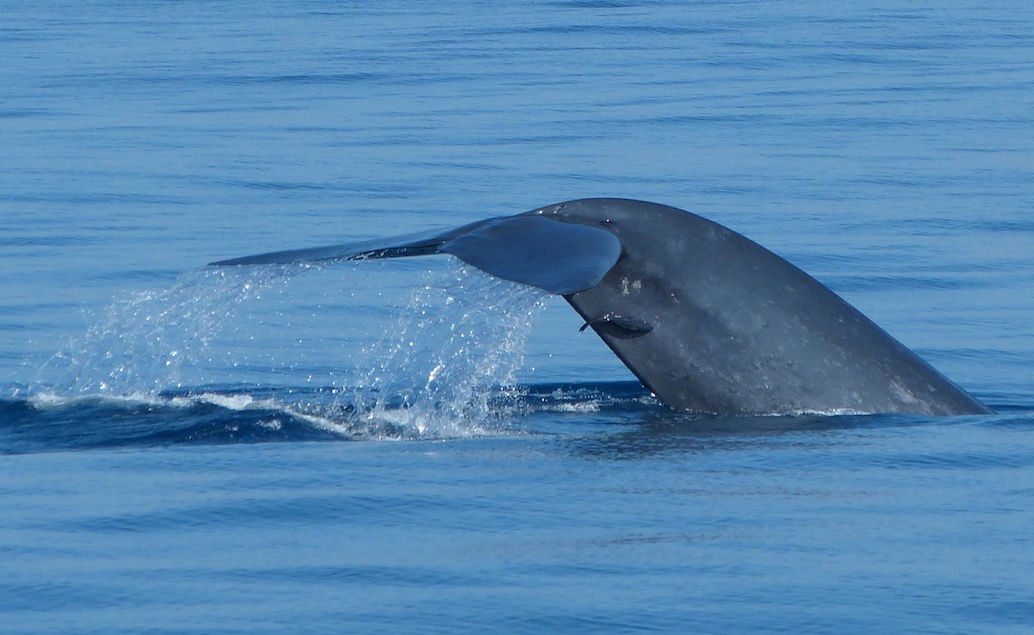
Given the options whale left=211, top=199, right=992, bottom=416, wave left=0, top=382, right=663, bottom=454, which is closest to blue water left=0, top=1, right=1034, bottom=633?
wave left=0, top=382, right=663, bottom=454

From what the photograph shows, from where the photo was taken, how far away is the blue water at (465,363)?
20.5 feet

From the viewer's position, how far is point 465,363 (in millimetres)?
10961

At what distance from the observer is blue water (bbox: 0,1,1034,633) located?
246 inches

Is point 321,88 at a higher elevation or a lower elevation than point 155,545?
higher

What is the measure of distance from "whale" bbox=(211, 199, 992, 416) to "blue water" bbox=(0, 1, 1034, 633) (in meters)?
0.14


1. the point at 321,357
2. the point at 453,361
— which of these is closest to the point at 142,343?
the point at 321,357

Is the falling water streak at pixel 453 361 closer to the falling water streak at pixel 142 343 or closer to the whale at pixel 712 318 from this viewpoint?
the whale at pixel 712 318

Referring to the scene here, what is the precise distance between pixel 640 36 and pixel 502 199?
15040mm

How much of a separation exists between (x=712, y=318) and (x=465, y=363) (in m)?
3.25

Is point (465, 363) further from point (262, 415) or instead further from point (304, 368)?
point (262, 415)

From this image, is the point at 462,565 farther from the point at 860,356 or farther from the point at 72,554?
the point at 860,356

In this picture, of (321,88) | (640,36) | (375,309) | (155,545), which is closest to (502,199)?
(375,309)

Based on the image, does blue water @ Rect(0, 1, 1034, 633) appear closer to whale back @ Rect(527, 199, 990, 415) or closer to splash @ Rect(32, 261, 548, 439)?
splash @ Rect(32, 261, 548, 439)

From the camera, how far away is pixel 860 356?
809 cm
